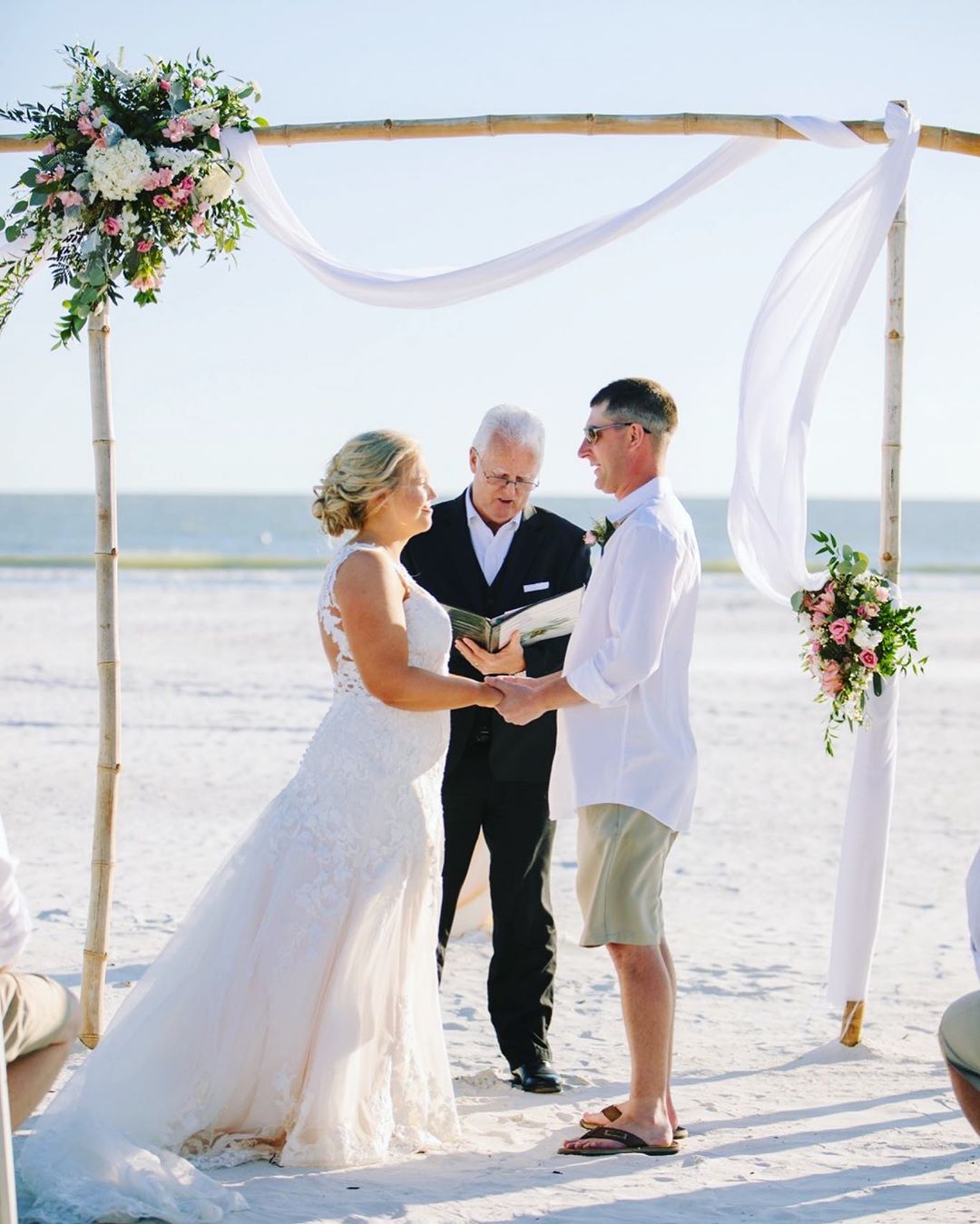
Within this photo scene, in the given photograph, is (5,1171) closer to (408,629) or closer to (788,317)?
(408,629)

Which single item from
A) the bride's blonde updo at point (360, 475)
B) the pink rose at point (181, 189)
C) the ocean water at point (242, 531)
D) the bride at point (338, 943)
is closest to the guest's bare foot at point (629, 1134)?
the bride at point (338, 943)

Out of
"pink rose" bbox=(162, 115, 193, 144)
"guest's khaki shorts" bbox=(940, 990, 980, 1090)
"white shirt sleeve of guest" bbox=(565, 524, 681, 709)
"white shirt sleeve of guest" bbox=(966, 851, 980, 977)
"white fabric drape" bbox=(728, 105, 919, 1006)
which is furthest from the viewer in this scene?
"pink rose" bbox=(162, 115, 193, 144)

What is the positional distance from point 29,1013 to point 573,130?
353 centimetres

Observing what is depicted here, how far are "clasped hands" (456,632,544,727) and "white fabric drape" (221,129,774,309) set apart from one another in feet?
4.48

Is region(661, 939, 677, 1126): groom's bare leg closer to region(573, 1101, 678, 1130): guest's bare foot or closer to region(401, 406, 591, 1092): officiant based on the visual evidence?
region(573, 1101, 678, 1130): guest's bare foot

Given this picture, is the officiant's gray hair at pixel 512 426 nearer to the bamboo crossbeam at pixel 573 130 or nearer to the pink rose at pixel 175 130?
the bamboo crossbeam at pixel 573 130

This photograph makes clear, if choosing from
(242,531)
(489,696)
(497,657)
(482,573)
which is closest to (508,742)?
(497,657)

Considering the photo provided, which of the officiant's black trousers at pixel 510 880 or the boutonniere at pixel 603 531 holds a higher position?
the boutonniere at pixel 603 531

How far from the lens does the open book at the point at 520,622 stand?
4.62 m

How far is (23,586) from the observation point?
25.7 m

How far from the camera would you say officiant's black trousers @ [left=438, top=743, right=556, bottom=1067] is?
4941mm

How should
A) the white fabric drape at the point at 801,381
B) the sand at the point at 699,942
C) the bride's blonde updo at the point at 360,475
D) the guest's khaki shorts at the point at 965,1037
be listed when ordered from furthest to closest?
the white fabric drape at the point at 801,381, the bride's blonde updo at the point at 360,475, the sand at the point at 699,942, the guest's khaki shorts at the point at 965,1037

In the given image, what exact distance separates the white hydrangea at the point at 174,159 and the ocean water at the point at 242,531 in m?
21.8

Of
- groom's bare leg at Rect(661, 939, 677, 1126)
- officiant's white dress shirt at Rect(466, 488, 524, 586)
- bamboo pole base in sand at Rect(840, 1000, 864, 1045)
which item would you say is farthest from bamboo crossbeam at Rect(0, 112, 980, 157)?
bamboo pole base in sand at Rect(840, 1000, 864, 1045)
